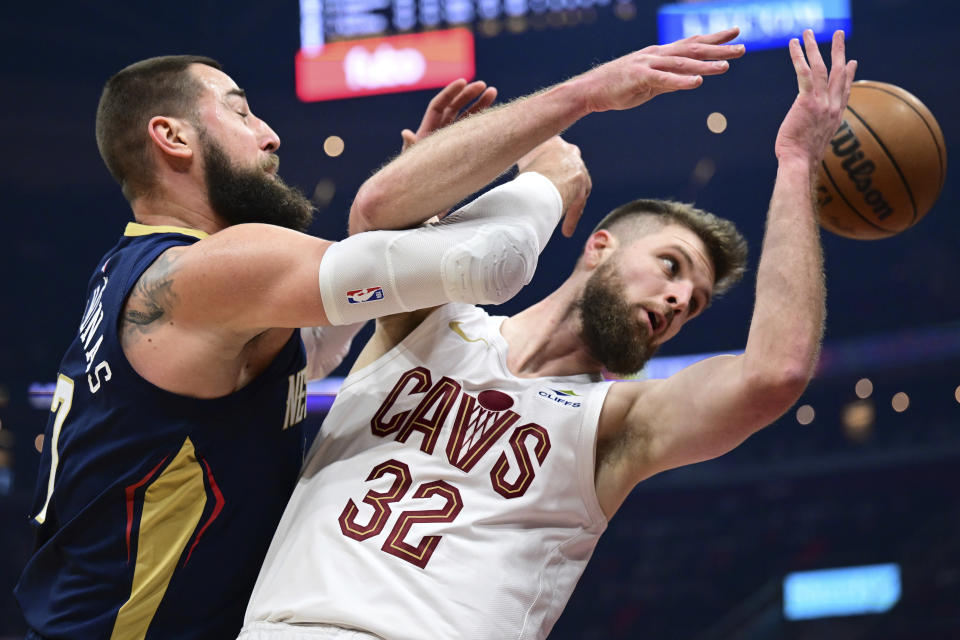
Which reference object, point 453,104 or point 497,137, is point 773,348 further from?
point 453,104

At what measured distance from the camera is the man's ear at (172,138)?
243 cm

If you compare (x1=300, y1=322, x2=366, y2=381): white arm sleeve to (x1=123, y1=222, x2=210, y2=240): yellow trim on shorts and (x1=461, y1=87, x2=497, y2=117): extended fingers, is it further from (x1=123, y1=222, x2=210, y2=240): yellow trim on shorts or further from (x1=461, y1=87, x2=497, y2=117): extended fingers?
(x1=461, y1=87, x2=497, y2=117): extended fingers

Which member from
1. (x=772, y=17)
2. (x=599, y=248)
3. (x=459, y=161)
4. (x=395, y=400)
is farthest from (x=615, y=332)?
(x=772, y=17)

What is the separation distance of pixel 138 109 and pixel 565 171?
1.12m

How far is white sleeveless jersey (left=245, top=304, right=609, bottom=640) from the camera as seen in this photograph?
2113 mm

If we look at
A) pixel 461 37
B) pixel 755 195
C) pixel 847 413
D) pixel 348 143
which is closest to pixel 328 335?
pixel 461 37

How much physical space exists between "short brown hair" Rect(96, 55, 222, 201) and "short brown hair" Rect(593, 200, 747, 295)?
1262 millimetres

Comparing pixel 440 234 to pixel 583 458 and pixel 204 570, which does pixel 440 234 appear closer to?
pixel 583 458

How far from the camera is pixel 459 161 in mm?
2129

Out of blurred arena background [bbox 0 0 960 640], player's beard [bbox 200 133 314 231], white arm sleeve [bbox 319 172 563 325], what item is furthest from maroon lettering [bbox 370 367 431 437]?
blurred arena background [bbox 0 0 960 640]

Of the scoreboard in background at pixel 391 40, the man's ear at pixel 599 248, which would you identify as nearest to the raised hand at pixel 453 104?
the man's ear at pixel 599 248

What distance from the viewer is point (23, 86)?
9695 millimetres

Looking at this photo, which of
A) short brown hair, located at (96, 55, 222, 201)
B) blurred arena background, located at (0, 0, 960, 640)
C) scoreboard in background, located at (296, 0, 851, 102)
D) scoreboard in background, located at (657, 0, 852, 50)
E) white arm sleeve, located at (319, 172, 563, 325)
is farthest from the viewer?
blurred arena background, located at (0, 0, 960, 640)

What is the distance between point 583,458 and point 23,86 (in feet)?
30.2
